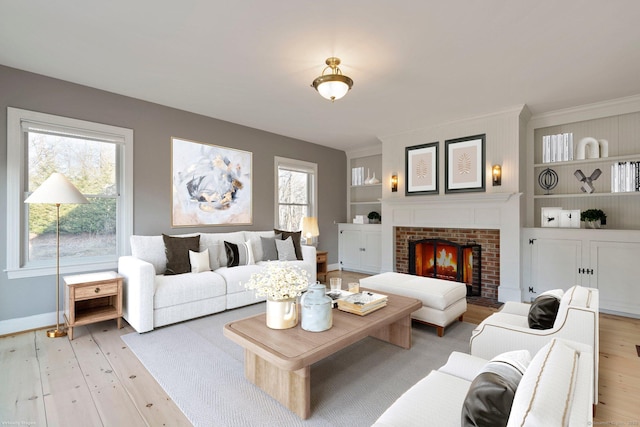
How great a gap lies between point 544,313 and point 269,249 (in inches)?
136

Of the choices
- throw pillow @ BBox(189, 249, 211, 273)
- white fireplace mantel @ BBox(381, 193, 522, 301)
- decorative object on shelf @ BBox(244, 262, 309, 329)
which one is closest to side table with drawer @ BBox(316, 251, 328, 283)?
white fireplace mantel @ BBox(381, 193, 522, 301)

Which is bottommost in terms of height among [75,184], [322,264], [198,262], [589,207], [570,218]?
[322,264]

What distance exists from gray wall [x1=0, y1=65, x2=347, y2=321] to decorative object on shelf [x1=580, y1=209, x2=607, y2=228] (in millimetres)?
4182

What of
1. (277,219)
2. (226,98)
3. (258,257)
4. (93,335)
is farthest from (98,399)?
(277,219)

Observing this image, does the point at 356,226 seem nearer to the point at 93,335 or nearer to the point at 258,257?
the point at 258,257

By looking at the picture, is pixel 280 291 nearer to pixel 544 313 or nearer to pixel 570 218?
pixel 544 313

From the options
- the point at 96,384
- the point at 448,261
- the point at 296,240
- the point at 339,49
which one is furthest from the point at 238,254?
the point at 448,261

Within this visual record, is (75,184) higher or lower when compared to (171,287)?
higher

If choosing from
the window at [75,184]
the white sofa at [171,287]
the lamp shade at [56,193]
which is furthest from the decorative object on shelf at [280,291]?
the window at [75,184]

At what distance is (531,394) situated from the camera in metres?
0.83

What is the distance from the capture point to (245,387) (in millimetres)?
2168

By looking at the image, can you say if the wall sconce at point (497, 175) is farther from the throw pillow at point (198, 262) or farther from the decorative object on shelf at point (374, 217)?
the throw pillow at point (198, 262)

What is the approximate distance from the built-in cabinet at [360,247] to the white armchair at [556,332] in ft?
13.0

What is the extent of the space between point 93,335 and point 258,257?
213 cm
